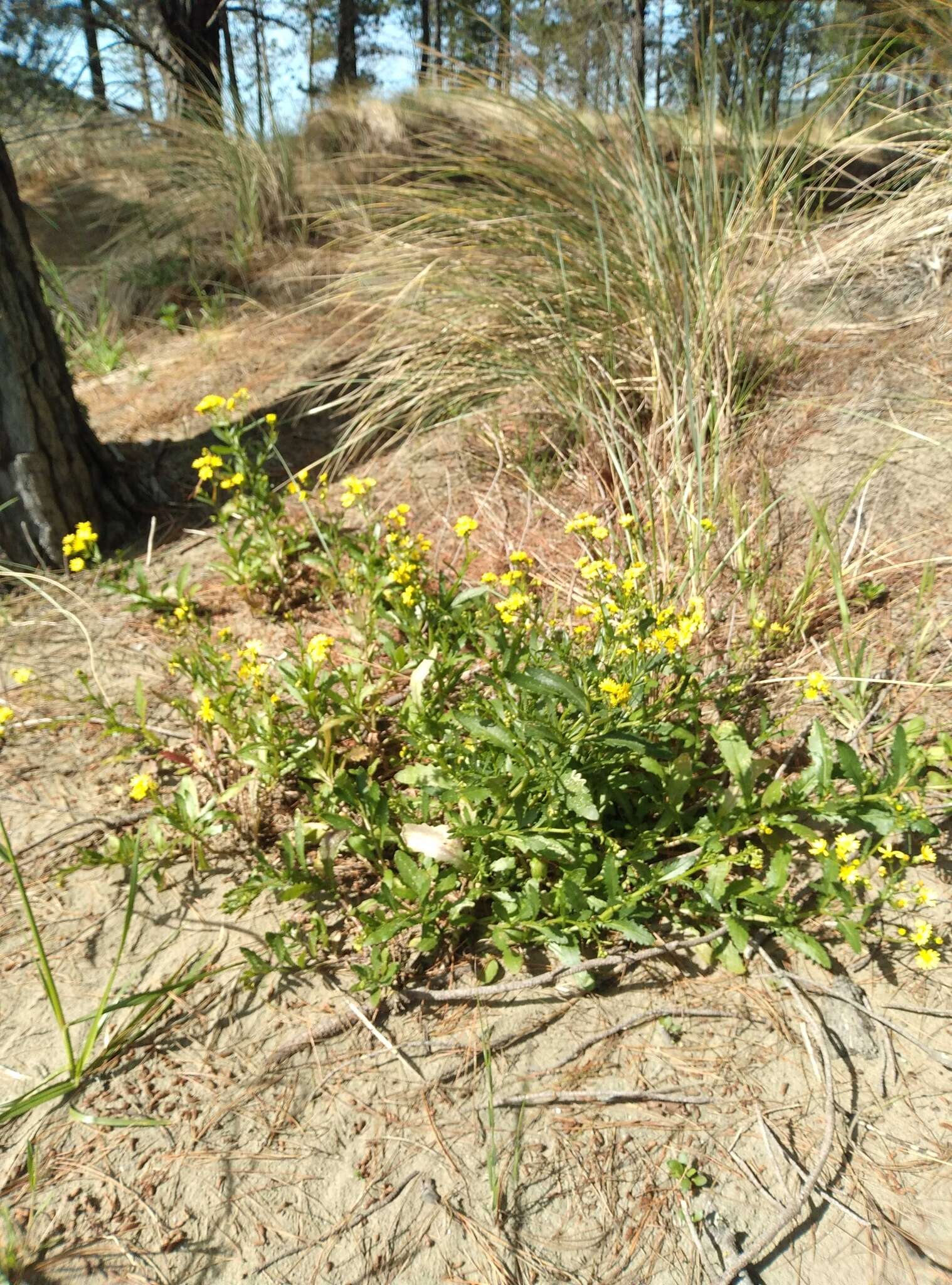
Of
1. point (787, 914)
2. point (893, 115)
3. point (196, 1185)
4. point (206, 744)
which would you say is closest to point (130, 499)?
point (206, 744)

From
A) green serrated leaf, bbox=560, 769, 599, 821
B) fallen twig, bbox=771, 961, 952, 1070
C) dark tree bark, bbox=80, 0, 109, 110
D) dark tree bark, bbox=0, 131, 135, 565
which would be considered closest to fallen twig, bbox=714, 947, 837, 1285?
fallen twig, bbox=771, 961, 952, 1070

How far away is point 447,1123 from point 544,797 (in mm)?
583

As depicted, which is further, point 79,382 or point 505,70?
point 79,382

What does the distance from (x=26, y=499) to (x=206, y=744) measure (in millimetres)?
1350

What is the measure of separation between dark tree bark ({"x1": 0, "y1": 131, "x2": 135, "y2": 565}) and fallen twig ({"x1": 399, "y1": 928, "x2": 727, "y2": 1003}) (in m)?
2.07

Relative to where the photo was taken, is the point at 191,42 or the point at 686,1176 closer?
the point at 686,1176

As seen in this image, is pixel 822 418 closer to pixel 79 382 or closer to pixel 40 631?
pixel 40 631

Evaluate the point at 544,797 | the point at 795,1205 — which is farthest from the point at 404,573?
the point at 795,1205

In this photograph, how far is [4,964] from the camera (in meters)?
1.72

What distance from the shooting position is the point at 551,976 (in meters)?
1.62

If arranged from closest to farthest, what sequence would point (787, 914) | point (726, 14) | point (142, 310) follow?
point (787, 914) < point (726, 14) < point (142, 310)

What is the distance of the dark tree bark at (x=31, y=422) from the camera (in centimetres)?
272

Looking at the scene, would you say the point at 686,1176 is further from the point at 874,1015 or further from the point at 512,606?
the point at 512,606

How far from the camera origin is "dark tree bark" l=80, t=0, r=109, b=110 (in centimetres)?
636
